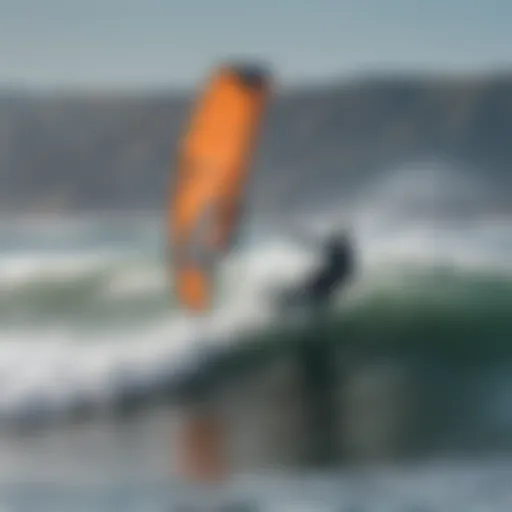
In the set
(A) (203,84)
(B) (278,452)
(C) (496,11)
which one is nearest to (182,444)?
(B) (278,452)

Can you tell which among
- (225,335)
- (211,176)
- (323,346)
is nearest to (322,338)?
(323,346)

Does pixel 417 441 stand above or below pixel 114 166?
below

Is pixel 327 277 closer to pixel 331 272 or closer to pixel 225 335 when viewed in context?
pixel 331 272

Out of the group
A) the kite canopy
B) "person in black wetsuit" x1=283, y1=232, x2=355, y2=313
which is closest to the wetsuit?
"person in black wetsuit" x1=283, y1=232, x2=355, y2=313

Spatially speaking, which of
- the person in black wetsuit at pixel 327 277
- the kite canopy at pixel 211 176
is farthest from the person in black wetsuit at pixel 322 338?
the kite canopy at pixel 211 176

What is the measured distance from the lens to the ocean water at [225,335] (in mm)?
2178

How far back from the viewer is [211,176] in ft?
7.18

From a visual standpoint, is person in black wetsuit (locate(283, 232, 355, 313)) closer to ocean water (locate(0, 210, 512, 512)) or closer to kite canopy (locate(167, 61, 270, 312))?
ocean water (locate(0, 210, 512, 512))

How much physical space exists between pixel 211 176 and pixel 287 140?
13 cm

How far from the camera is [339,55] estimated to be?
→ 2230 mm

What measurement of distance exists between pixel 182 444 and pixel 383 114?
58cm

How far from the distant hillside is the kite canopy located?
0.03 m

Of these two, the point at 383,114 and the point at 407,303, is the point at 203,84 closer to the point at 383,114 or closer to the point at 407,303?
the point at 383,114

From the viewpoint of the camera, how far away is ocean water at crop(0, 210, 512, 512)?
7.14 feet
